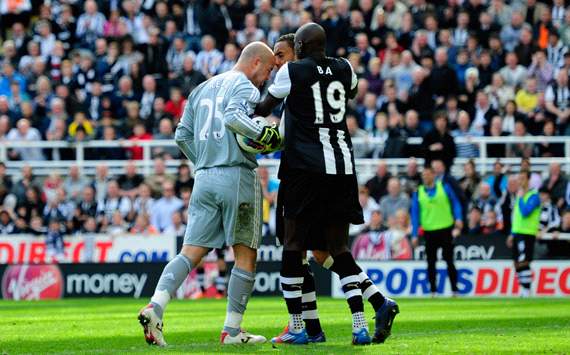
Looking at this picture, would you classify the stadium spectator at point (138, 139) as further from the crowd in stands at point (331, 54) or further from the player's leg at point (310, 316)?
the player's leg at point (310, 316)

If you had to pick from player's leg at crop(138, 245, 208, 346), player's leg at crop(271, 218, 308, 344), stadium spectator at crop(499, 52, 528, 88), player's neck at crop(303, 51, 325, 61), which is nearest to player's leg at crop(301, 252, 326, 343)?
player's leg at crop(271, 218, 308, 344)

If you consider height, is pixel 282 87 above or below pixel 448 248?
above

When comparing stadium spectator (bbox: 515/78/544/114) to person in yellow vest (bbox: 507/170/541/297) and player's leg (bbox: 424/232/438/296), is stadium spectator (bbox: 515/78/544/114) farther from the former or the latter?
player's leg (bbox: 424/232/438/296)

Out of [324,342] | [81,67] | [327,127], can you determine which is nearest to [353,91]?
[327,127]

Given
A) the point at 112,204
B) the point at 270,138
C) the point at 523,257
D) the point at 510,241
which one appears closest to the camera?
the point at 270,138

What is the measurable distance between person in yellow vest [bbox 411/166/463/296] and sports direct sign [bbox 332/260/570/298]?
0.97 m

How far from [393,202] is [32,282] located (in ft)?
22.3

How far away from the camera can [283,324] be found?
45.3 feet

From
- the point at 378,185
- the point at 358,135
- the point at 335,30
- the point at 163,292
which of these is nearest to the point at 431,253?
the point at 378,185

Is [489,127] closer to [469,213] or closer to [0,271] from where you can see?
[469,213]

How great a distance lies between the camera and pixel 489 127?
→ 995 inches

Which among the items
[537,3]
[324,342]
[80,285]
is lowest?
[80,285]

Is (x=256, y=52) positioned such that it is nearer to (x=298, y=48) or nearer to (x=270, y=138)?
(x=298, y=48)

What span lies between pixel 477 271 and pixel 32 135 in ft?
31.3
